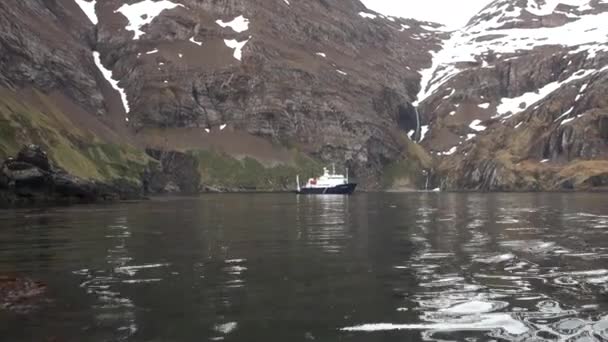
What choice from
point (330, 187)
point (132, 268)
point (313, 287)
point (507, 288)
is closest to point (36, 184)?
point (132, 268)

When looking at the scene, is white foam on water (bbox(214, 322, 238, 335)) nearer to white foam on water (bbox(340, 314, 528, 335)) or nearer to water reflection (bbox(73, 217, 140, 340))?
water reflection (bbox(73, 217, 140, 340))

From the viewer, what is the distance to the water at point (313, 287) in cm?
1416

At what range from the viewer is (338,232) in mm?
41062

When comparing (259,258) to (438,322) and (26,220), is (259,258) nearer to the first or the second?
(438,322)

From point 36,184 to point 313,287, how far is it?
→ 3305 inches

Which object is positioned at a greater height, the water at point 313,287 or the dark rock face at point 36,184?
the dark rock face at point 36,184

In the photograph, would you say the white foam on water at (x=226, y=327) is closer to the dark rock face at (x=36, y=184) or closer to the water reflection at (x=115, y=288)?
the water reflection at (x=115, y=288)

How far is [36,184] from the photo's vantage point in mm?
92312

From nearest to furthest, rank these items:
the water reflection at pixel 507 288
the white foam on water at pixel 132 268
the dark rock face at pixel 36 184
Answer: the water reflection at pixel 507 288 < the white foam on water at pixel 132 268 < the dark rock face at pixel 36 184

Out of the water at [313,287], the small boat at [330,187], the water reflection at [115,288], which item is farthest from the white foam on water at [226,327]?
the small boat at [330,187]

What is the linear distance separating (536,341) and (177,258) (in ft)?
58.9

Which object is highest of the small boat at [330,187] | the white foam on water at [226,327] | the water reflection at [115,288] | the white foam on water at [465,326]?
the small boat at [330,187]

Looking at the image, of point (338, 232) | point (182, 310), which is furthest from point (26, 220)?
point (182, 310)

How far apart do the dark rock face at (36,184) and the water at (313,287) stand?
56835 millimetres
